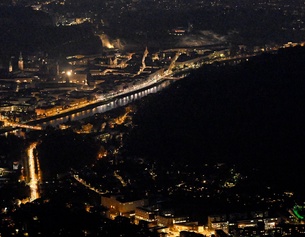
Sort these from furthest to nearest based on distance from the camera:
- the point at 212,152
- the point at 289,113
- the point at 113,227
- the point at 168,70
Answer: the point at 168,70
the point at 289,113
the point at 212,152
the point at 113,227

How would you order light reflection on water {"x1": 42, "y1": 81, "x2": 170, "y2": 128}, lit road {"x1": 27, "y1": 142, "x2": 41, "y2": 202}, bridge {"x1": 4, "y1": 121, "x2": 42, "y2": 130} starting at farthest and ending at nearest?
light reflection on water {"x1": 42, "y1": 81, "x2": 170, "y2": 128} → bridge {"x1": 4, "y1": 121, "x2": 42, "y2": 130} → lit road {"x1": 27, "y1": 142, "x2": 41, "y2": 202}

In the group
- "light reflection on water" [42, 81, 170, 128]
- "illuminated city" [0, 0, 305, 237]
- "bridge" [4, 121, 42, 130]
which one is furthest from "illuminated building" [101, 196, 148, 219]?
"light reflection on water" [42, 81, 170, 128]

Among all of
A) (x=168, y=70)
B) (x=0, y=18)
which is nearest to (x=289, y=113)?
(x=168, y=70)

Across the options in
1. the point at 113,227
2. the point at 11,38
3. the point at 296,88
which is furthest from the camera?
the point at 11,38

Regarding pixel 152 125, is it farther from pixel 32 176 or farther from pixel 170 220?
pixel 170 220

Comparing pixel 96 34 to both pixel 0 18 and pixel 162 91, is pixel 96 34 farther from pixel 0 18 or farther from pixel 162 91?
pixel 162 91

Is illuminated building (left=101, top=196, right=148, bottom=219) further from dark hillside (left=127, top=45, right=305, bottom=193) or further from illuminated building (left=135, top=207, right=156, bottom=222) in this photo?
dark hillside (left=127, top=45, right=305, bottom=193)

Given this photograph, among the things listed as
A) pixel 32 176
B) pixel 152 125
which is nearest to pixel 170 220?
pixel 32 176

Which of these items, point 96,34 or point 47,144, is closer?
point 47,144
